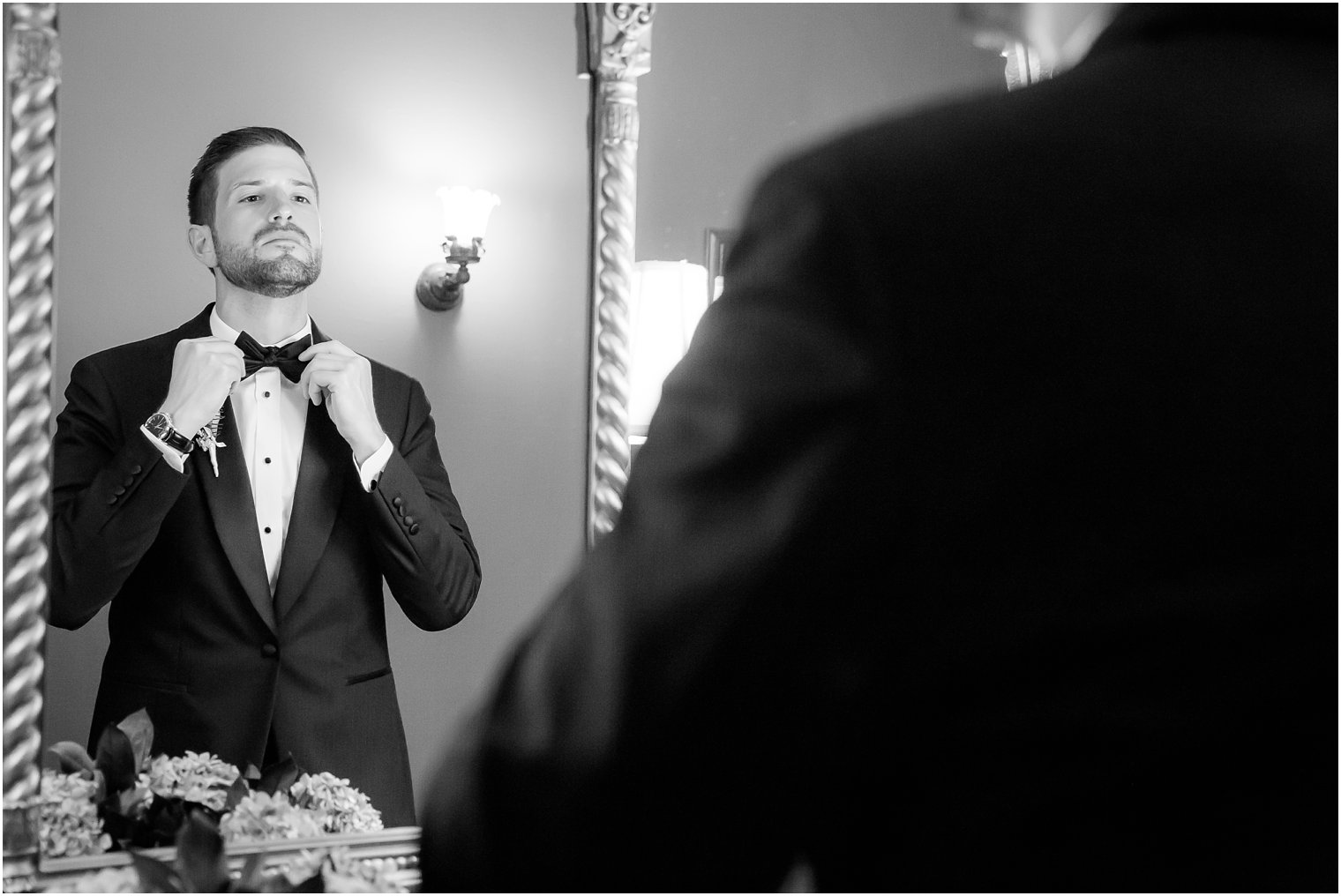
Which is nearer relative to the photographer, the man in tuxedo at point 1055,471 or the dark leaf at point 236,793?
the man in tuxedo at point 1055,471

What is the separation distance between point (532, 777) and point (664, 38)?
2.54ft

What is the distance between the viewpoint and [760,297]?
478 mm

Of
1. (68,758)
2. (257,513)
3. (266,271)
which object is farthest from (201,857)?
(266,271)

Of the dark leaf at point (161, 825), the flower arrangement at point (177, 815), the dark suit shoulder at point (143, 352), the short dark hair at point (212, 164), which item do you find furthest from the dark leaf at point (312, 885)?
the short dark hair at point (212, 164)

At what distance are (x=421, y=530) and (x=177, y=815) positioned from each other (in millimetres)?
302

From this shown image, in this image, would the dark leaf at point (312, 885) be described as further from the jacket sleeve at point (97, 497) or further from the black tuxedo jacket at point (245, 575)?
the jacket sleeve at point (97, 497)

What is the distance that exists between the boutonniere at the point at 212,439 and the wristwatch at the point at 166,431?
0.04 feet

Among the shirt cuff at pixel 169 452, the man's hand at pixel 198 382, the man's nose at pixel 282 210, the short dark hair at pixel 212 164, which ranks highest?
the short dark hair at pixel 212 164

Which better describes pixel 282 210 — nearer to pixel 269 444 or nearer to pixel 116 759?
pixel 269 444

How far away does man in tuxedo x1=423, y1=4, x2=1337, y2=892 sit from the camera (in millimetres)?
453

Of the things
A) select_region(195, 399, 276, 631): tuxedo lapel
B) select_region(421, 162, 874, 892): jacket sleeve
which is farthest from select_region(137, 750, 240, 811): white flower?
select_region(421, 162, 874, 892): jacket sleeve

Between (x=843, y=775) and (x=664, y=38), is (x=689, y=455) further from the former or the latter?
(x=664, y=38)

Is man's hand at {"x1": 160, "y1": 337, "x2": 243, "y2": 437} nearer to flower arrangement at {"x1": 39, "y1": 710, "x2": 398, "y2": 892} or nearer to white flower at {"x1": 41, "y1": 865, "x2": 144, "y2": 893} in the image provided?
flower arrangement at {"x1": 39, "y1": 710, "x2": 398, "y2": 892}

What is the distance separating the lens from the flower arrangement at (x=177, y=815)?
893 millimetres
